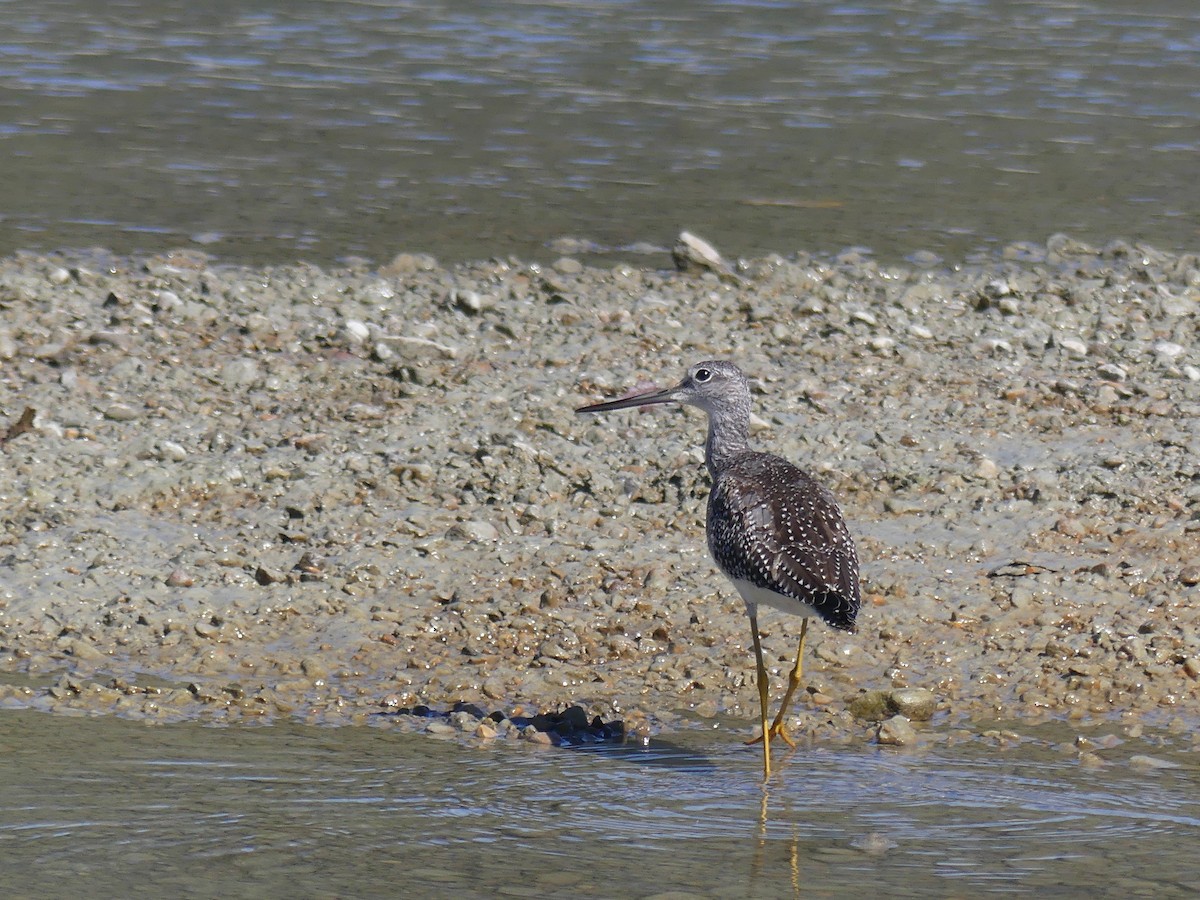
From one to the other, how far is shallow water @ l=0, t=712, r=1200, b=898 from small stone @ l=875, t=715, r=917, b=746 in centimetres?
9

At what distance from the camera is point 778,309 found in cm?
1079

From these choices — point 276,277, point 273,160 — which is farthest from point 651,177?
point 276,277

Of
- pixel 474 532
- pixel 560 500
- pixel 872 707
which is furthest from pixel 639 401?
pixel 872 707

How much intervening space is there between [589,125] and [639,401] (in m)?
10.2

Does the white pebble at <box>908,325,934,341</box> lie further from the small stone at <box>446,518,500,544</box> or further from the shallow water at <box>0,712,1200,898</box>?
the shallow water at <box>0,712,1200,898</box>

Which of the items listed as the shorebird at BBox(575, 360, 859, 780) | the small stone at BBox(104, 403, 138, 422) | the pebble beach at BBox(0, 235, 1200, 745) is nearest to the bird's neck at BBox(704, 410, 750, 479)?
the shorebird at BBox(575, 360, 859, 780)

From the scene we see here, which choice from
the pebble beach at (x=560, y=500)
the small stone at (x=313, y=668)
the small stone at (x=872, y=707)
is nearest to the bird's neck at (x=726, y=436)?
the pebble beach at (x=560, y=500)

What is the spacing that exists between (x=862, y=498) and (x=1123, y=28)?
17088 mm

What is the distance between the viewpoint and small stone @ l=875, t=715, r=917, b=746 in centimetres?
619

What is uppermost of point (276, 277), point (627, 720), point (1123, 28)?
point (1123, 28)

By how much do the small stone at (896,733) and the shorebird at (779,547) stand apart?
31cm

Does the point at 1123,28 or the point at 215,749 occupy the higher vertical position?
the point at 1123,28

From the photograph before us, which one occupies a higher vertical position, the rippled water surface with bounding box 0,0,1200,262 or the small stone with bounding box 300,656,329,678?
the rippled water surface with bounding box 0,0,1200,262

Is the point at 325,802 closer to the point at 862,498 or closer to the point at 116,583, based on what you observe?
the point at 116,583
